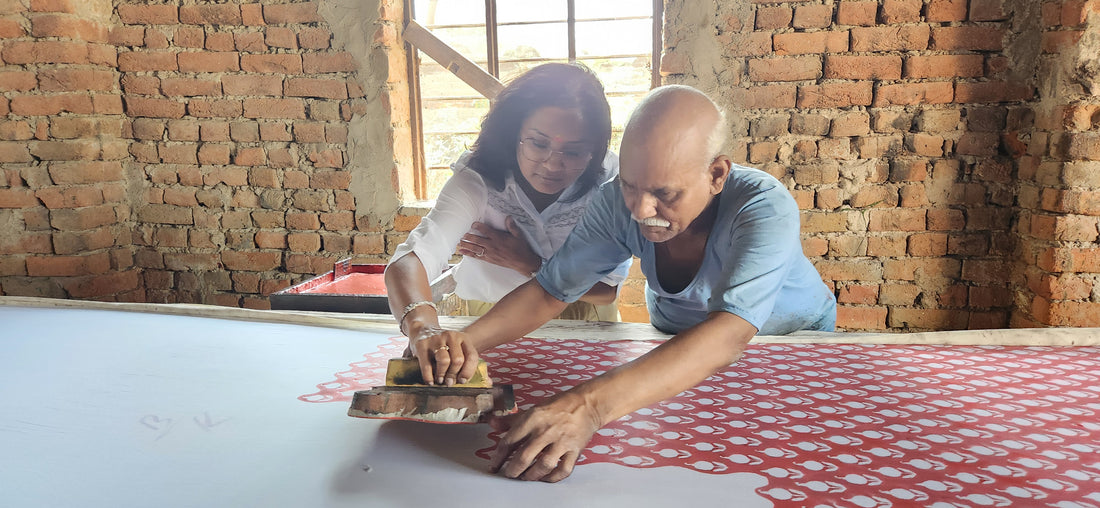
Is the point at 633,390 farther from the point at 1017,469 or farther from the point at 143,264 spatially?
the point at 143,264

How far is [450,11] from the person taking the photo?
123 inches

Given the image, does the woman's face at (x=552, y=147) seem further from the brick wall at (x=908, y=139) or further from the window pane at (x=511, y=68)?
the window pane at (x=511, y=68)

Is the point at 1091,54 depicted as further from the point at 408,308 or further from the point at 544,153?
the point at 408,308

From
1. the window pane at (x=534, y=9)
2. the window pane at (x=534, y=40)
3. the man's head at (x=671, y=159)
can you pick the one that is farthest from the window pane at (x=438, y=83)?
the man's head at (x=671, y=159)

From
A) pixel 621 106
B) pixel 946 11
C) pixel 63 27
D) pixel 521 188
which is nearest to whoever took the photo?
pixel 521 188

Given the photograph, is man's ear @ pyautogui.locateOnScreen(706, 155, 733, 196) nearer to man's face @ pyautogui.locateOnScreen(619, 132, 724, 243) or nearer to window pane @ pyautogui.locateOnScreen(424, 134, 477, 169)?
man's face @ pyautogui.locateOnScreen(619, 132, 724, 243)

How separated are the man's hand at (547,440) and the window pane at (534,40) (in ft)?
7.55

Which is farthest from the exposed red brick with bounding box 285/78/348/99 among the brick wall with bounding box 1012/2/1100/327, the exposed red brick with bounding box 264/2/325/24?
the brick wall with bounding box 1012/2/1100/327

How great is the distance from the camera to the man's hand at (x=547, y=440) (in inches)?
39.8

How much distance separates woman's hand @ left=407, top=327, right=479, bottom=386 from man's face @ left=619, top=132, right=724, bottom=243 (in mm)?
402

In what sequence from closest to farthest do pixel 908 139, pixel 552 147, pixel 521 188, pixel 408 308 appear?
pixel 408 308, pixel 552 147, pixel 521 188, pixel 908 139

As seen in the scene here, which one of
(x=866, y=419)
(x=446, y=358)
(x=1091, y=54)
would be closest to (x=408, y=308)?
(x=446, y=358)

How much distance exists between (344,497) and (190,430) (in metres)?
0.39

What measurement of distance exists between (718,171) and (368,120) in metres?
2.03
